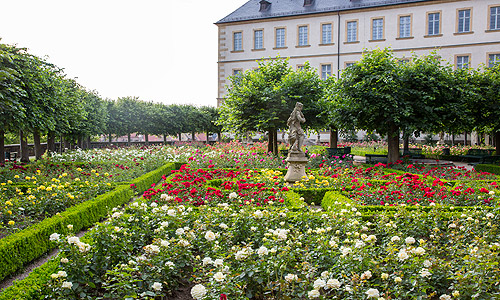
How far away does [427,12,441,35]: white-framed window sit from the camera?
28906 mm

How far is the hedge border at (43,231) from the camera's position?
4.48 m

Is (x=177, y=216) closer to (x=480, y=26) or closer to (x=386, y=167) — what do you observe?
(x=386, y=167)

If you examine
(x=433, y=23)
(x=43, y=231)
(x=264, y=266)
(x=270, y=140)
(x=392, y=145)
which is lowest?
(x=43, y=231)

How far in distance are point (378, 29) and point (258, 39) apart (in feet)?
35.2

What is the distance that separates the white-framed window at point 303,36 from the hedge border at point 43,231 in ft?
91.1

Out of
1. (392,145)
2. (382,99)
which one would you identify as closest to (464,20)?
(392,145)

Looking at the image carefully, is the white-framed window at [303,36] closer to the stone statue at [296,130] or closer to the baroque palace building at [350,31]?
the baroque palace building at [350,31]

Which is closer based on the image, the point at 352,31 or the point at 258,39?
the point at 352,31

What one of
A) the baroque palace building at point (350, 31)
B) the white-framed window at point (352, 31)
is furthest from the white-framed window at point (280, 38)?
the white-framed window at point (352, 31)

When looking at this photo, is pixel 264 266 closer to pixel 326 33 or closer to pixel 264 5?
pixel 326 33

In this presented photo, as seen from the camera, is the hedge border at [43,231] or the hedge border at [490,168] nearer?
the hedge border at [43,231]

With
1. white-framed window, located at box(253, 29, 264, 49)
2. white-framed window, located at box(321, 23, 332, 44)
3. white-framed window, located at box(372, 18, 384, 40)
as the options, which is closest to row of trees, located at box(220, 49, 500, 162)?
white-framed window, located at box(372, 18, 384, 40)

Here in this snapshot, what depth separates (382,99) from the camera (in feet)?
42.5

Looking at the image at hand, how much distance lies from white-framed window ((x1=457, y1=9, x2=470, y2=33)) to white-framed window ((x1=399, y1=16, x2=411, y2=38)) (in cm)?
375
